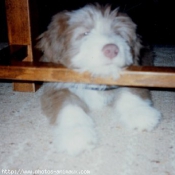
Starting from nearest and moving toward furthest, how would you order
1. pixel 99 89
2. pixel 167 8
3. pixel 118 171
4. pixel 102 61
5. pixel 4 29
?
pixel 118 171 → pixel 102 61 → pixel 99 89 → pixel 167 8 → pixel 4 29

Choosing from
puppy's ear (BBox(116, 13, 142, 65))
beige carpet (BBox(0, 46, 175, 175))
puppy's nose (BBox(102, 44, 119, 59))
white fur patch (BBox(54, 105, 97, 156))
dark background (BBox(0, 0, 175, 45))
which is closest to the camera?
beige carpet (BBox(0, 46, 175, 175))

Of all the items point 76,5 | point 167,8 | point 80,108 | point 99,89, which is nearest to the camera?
point 80,108

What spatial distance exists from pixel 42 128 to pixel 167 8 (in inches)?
91.2

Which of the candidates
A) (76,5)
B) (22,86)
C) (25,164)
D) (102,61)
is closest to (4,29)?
(76,5)

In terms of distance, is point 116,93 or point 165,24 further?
point 165,24

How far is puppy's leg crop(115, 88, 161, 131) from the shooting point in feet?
4.44

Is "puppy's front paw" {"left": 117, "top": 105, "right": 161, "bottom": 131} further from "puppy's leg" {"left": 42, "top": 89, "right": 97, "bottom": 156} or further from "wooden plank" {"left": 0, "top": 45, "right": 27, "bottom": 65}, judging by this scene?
"wooden plank" {"left": 0, "top": 45, "right": 27, "bottom": 65}

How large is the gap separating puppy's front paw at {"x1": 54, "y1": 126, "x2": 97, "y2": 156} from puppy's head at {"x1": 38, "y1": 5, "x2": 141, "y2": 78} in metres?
0.26

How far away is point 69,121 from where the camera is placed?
4.40ft

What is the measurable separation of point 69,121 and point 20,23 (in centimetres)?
71

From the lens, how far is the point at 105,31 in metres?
1.51

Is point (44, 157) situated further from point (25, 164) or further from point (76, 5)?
point (76, 5)

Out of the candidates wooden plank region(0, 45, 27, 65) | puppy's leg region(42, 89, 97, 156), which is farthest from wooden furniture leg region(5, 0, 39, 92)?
puppy's leg region(42, 89, 97, 156)

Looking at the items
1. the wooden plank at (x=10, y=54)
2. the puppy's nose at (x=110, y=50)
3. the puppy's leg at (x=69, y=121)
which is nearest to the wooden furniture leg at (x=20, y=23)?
the wooden plank at (x=10, y=54)
